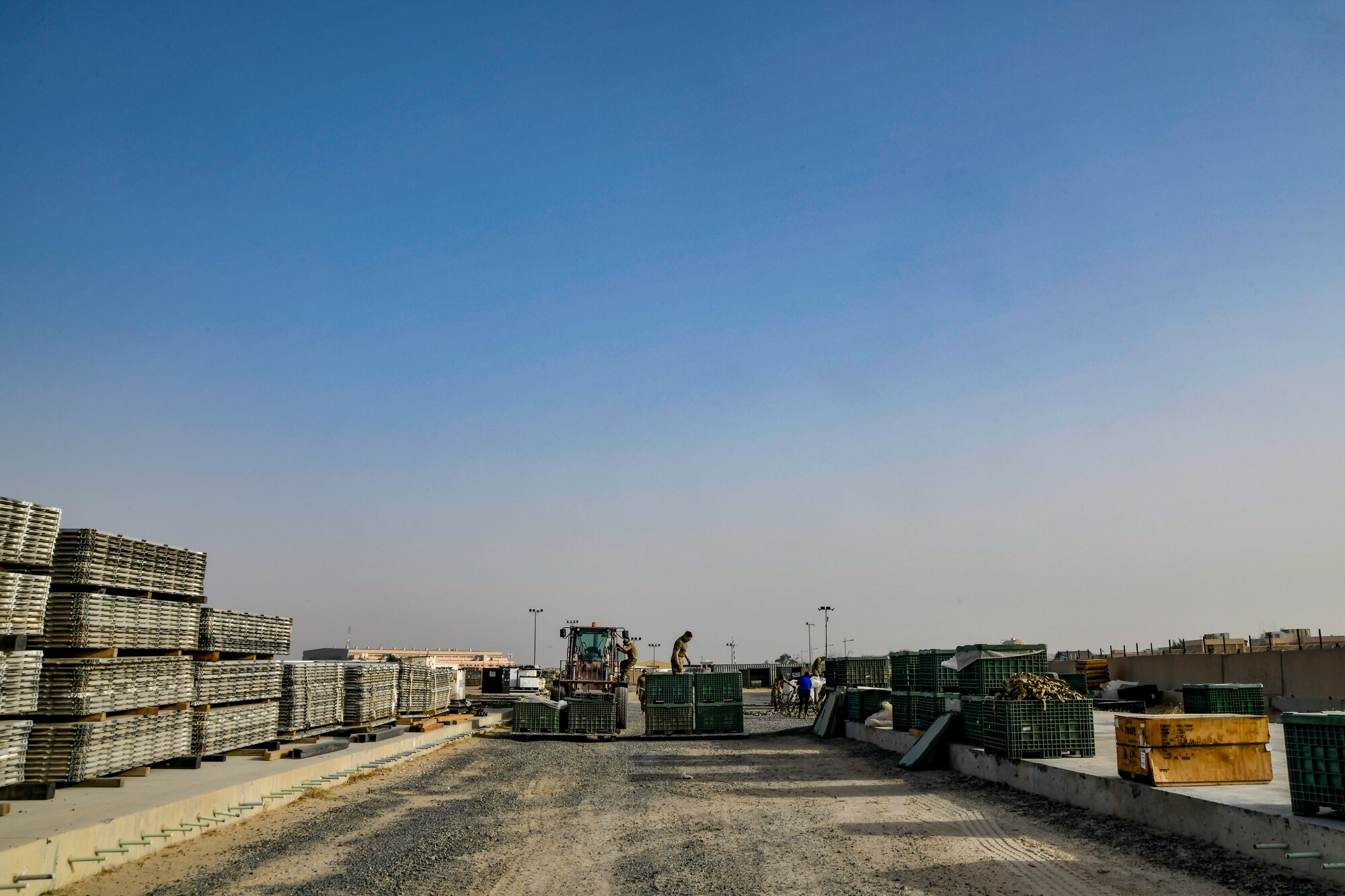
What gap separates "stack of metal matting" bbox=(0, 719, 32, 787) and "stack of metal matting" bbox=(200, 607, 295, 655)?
4.13 m

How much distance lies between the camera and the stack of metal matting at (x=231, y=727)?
1305 cm

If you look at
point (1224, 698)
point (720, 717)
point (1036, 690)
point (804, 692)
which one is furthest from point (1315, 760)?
point (804, 692)

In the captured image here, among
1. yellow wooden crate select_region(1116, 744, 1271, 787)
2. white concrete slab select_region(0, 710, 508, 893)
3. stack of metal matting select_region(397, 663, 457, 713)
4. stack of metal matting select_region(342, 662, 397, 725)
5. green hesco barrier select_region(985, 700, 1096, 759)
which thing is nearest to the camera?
white concrete slab select_region(0, 710, 508, 893)

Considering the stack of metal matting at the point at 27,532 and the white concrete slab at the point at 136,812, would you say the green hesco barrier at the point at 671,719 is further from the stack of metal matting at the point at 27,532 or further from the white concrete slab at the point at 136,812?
the stack of metal matting at the point at 27,532

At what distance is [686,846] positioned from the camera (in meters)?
9.84

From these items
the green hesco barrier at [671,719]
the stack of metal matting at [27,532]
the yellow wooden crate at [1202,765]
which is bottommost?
the green hesco barrier at [671,719]

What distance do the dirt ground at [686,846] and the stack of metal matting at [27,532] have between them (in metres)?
3.23

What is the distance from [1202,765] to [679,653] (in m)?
16.9

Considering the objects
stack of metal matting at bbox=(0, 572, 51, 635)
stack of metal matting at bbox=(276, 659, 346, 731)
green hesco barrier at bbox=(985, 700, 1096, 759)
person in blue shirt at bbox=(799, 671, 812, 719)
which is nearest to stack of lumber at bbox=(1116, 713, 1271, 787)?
green hesco barrier at bbox=(985, 700, 1096, 759)

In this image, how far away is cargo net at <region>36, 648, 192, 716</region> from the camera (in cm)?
1025

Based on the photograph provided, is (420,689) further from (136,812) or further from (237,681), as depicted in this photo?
(136,812)

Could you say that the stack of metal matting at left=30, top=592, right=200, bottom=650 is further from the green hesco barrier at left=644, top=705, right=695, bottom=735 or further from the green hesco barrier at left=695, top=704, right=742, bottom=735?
the green hesco barrier at left=695, top=704, right=742, bottom=735

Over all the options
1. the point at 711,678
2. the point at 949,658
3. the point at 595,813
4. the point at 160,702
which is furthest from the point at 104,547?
the point at 711,678

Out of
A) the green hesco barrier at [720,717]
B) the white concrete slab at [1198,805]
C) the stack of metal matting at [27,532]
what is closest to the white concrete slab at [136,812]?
the stack of metal matting at [27,532]
